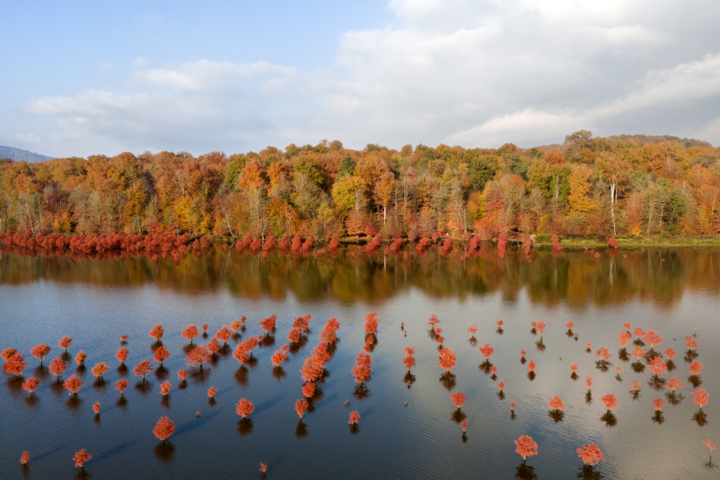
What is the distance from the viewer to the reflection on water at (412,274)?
3034cm

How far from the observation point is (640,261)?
41781 mm

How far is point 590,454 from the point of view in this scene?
11359 mm

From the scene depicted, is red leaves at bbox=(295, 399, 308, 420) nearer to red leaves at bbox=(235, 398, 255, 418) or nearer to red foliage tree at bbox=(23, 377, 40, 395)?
red leaves at bbox=(235, 398, 255, 418)

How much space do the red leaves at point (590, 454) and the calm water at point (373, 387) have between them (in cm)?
42

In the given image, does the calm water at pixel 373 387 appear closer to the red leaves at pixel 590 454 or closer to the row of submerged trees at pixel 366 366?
the row of submerged trees at pixel 366 366

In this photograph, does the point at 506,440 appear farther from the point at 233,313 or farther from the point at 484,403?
the point at 233,313

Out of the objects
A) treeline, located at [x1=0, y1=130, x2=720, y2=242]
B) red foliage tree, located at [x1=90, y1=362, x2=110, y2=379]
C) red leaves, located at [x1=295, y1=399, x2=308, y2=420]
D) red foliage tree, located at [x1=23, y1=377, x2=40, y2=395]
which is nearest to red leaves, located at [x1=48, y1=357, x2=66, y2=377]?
red foliage tree, located at [x1=23, y1=377, x2=40, y2=395]

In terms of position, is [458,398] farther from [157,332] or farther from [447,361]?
[157,332]

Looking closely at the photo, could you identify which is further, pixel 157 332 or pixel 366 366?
pixel 157 332

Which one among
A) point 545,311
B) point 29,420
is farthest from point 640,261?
point 29,420

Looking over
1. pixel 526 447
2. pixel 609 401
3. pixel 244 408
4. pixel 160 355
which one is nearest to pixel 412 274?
pixel 160 355

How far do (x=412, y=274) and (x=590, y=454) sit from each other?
2663 cm

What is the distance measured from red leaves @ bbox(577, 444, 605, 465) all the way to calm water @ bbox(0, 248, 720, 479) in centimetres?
42

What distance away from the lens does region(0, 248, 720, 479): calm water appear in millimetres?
12109
